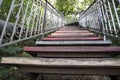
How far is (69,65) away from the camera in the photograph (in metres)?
2.20

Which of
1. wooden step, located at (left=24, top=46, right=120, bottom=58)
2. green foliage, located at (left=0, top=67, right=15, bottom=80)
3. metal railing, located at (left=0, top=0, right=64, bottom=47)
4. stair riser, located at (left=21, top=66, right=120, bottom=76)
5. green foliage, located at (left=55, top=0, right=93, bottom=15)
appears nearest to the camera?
stair riser, located at (left=21, top=66, right=120, bottom=76)

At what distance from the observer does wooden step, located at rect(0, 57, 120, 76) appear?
85.0 inches

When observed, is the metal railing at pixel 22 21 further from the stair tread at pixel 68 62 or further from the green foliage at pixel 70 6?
the green foliage at pixel 70 6

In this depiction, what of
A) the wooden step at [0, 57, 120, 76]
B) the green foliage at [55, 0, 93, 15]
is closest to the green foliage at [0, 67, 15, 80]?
the wooden step at [0, 57, 120, 76]

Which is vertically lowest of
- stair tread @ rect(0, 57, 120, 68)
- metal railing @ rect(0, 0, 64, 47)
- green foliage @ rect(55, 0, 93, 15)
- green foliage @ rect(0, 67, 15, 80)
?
green foliage @ rect(0, 67, 15, 80)

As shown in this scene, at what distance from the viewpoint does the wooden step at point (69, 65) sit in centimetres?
216

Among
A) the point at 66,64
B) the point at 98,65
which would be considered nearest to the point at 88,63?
the point at 98,65

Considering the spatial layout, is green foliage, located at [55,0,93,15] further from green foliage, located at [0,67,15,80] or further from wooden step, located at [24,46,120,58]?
wooden step, located at [24,46,120,58]

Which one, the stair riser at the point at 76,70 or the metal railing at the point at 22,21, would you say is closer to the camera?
the stair riser at the point at 76,70

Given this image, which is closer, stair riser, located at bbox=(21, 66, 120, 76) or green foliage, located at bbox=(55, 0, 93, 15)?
stair riser, located at bbox=(21, 66, 120, 76)

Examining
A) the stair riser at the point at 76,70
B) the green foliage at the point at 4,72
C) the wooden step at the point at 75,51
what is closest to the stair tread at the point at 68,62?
the stair riser at the point at 76,70

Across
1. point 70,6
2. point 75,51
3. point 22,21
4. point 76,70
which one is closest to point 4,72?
point 22,21

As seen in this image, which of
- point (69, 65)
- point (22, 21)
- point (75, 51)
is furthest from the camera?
point (22, 21)

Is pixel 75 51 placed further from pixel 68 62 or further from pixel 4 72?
pixel 4 72
